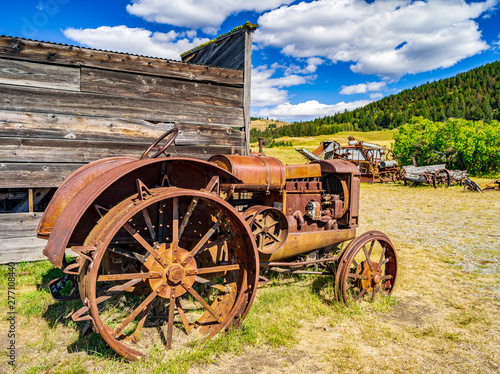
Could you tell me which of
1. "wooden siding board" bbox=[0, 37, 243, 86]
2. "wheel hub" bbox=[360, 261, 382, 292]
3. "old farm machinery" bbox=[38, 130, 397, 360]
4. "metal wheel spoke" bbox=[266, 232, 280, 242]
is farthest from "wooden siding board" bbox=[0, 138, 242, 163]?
"wheel hub" bbox=[360, 261, 382, 292]

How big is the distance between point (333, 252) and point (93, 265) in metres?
3.81

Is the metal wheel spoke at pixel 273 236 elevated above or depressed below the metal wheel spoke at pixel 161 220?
below

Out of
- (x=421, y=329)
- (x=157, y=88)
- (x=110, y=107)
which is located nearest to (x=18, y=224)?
(x=110, y=107)

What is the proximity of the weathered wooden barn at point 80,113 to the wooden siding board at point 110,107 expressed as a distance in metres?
0.01

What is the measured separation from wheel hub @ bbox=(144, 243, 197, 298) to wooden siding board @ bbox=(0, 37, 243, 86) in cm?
371

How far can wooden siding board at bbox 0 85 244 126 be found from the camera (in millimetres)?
4910

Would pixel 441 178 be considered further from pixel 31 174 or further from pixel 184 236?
pixel 31 174

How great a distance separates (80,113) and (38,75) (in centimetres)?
75

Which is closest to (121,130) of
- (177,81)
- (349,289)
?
(177,81)

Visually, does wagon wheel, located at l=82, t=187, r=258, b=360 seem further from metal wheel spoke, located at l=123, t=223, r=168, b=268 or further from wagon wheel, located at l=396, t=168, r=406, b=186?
wagon wheel, located at l=396, t=168, r=406, b=186

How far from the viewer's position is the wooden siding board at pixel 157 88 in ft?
17.3

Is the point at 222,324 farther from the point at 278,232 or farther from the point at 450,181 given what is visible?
the point at 450,181

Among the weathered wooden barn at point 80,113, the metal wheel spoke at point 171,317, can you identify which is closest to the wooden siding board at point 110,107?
the weathered wooden barn at point 80,113

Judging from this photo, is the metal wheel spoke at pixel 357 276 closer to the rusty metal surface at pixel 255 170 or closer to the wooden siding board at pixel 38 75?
the rusty metal surface at pixel 255 170
